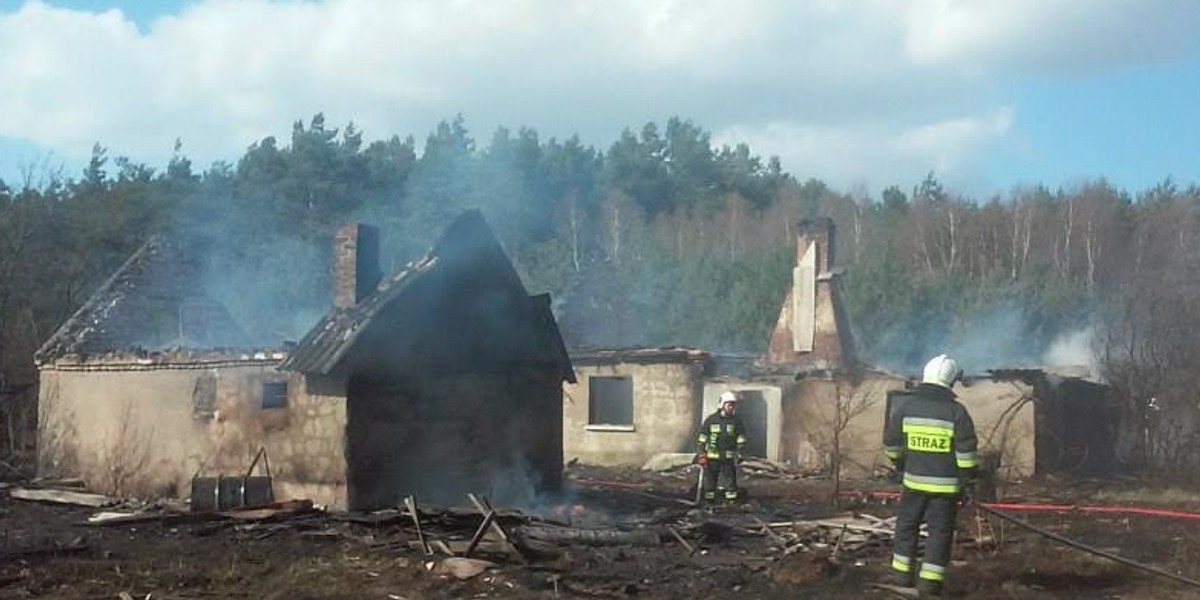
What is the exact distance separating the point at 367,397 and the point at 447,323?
189 centimetres

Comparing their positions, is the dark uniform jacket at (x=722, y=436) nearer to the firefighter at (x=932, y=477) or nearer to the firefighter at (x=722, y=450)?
the firefighter at (x=722, y=450)

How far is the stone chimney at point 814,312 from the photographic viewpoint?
31125mm

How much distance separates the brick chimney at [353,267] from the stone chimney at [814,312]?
13.5 meters

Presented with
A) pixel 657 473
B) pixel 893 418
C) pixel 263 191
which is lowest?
pixel 657 473

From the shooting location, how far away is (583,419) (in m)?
31.0

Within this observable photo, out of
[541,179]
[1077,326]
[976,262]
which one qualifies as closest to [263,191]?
[541,179]

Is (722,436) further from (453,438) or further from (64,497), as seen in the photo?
(64,497)

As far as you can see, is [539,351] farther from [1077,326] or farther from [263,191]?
[1077,326]

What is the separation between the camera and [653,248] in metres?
58.2

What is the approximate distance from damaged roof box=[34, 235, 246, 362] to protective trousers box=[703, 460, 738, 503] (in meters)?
10.8

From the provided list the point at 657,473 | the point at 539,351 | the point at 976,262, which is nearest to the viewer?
the point at 539,351

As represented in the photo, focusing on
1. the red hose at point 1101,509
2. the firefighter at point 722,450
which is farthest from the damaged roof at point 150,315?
the red hose at point 1101,509

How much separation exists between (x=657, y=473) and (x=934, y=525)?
56.5 feet

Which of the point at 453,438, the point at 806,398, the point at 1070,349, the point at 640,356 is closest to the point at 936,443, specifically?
the point at 453,438
